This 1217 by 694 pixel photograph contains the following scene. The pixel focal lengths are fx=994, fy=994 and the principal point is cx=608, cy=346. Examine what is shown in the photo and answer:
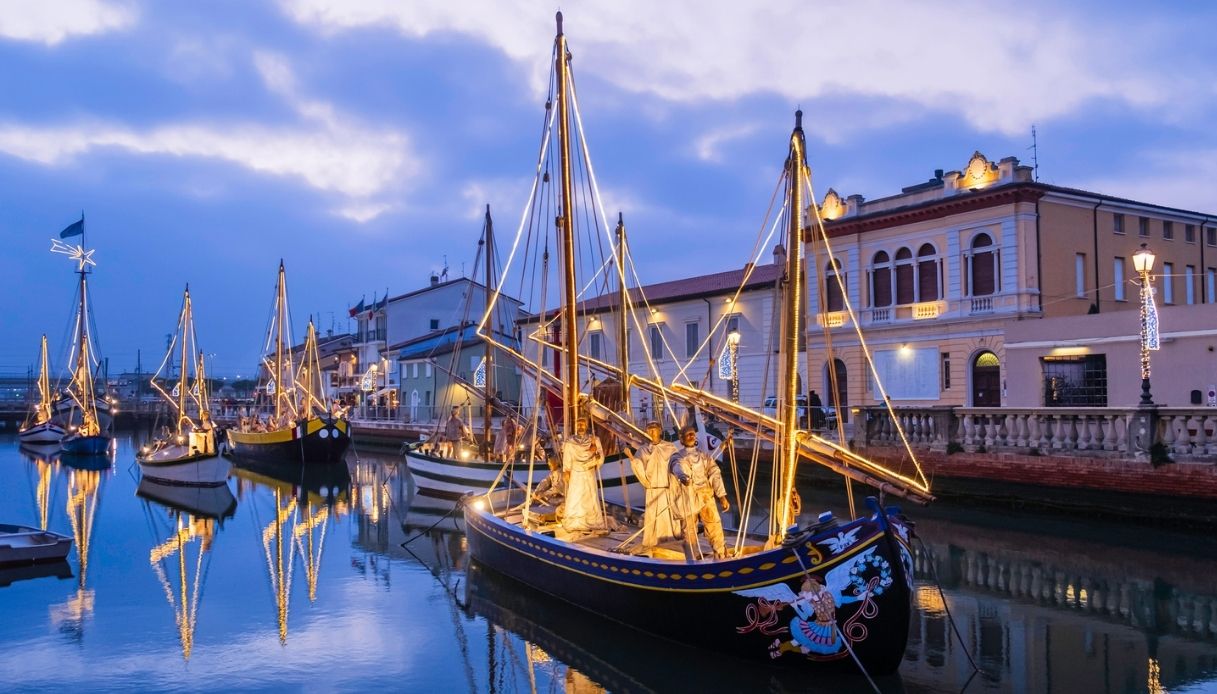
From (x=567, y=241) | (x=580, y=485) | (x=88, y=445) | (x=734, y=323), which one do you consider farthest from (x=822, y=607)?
(x=88, y=445)

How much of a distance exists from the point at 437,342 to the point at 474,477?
38294 mm

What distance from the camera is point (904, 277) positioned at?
129 feet

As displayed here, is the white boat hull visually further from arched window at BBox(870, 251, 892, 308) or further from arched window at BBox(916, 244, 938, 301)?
arched window at BBox(916, 244, 938, 301)

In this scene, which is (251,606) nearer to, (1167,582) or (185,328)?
(1167,582)

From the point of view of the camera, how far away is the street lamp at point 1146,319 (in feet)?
73.3

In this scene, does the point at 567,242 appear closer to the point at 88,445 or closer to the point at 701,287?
the point at 701,287

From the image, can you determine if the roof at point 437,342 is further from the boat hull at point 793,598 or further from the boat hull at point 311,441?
the boat hull at point 793,598

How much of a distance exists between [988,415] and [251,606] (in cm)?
1881

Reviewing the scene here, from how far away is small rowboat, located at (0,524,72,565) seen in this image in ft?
68.1

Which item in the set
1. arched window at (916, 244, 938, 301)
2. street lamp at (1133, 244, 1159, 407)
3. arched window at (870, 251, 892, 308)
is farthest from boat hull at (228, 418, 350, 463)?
street lamp at (1133, 244, 1159, 407)

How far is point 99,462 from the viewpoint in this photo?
54.8 meters

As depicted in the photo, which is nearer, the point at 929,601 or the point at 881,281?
the point at 929,601

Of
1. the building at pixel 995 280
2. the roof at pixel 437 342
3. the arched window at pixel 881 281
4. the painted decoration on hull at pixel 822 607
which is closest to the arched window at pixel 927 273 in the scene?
the building at pixel 995 280

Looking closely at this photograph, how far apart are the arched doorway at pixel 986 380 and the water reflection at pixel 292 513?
74.8ft
